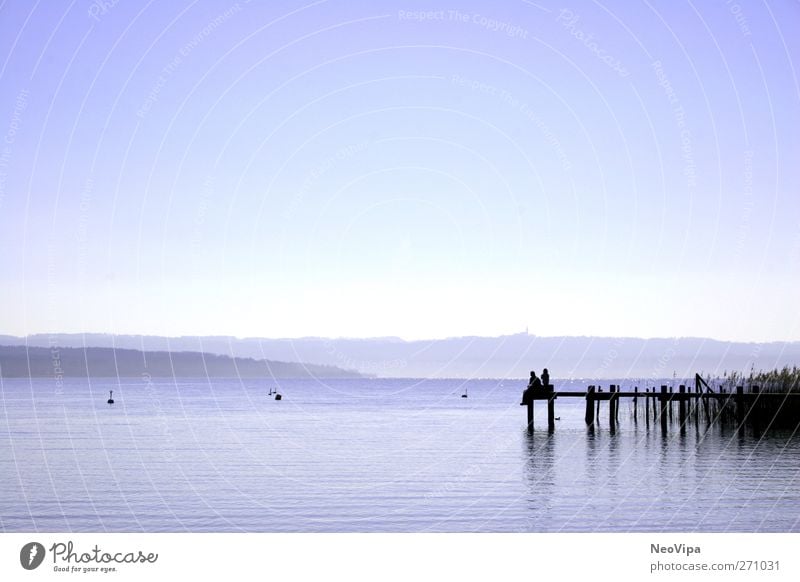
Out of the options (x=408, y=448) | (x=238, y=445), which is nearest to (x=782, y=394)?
(x=408, y=448)

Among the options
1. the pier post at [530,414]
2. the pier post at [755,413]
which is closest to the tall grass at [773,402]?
the pier post at [755,413]

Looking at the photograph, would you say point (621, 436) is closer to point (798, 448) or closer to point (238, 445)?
point (798, 448)

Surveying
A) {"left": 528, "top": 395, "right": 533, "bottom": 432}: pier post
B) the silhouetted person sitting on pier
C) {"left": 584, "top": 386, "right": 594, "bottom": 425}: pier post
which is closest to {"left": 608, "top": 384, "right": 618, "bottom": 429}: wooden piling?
{"left": 584, "top": 386, "right": 594, "bottom": 425}: pier post

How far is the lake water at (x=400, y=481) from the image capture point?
28812 millimetres

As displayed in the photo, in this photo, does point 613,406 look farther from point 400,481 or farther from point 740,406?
point 400,481

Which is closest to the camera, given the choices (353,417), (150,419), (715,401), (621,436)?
(621,436)

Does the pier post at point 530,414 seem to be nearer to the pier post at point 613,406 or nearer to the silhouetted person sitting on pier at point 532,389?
the silhouetted person sitting on pier at point 532,389

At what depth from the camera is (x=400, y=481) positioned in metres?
37.8

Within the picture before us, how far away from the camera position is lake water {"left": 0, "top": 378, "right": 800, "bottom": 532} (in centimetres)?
2881

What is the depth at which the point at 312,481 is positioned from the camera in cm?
A: 3762

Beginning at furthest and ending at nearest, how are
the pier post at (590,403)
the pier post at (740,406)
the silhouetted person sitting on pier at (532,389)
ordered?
the pier post at (590,403)
the silhouetted person sitting on pier at (532,389)
the pier post at (740,406)

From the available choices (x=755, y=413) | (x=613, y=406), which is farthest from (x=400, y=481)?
(x=755, y=413)

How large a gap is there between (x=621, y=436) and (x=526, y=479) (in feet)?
71.1

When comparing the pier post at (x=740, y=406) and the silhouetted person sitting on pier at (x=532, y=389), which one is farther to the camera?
the silhouetted person sitting on pier at (x=532, y=389)
